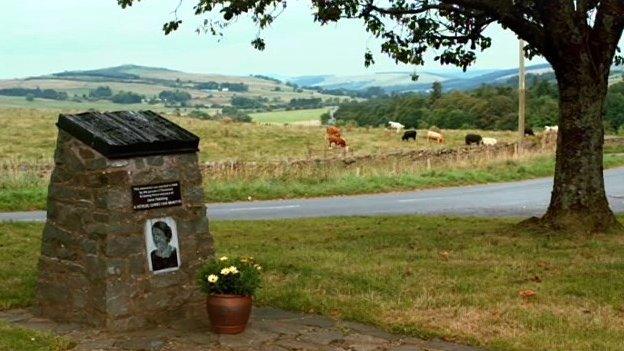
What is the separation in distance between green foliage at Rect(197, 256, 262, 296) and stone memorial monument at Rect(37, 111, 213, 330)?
0.76m

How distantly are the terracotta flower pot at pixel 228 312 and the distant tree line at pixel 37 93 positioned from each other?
4132 inches

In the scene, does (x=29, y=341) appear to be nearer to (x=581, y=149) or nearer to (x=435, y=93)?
(x=581, y=149)

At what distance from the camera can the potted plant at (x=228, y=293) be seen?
7148mm

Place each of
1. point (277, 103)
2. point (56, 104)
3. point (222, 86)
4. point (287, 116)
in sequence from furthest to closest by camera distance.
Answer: point (222, 86) → point (277, 103) → point (56, 104) → point (287, 116)

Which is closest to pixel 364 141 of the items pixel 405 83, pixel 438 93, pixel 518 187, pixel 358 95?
→ pixel 518 187

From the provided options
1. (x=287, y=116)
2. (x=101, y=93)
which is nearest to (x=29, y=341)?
(x=287, y=116)

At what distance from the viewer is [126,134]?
7.75 m

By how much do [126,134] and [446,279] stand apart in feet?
14.1

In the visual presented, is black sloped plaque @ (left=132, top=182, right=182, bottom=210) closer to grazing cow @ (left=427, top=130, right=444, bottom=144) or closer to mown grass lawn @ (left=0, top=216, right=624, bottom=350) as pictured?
mown grass lawn @ (left=0, top=216, right=624, bottom=350)

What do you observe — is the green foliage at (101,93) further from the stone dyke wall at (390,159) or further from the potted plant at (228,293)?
the potted plant at (228,293)

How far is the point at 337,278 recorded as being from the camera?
31.5ft

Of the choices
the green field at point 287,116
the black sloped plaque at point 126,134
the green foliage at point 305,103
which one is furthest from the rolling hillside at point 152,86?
the black sloped plaque at point 126,134

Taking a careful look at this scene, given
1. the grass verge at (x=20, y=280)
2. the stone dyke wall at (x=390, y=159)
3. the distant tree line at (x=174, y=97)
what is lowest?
the stone dyke wall at (x=390, y=159)

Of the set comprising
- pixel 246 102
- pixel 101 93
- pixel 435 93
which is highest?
pixel 101 93
